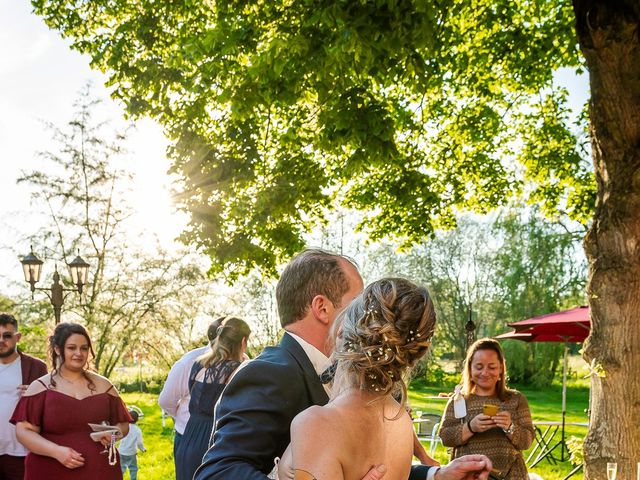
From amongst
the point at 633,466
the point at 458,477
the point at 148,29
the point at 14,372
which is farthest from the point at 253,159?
the point at 458,477

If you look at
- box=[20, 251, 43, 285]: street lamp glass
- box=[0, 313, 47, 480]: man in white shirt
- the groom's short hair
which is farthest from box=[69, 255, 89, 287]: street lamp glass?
the groom's short hair

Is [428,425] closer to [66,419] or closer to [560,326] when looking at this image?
[560,326]

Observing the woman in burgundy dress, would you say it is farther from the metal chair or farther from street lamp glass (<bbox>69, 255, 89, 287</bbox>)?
the metal chair

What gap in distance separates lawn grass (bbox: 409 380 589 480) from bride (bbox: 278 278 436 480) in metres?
12.0

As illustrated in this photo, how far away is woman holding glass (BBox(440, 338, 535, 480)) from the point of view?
234 inches

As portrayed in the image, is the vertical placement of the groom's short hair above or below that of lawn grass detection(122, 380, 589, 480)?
above

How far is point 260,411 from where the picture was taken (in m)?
2.27

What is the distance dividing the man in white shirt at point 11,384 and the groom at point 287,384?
4.83m

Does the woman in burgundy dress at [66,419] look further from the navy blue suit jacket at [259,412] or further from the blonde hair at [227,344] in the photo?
the navy blue suit jacket at [259,412]

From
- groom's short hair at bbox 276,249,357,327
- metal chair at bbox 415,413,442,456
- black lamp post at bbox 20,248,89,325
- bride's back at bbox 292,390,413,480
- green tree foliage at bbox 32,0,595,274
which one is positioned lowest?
metal chair at bbox 415,413,442,456

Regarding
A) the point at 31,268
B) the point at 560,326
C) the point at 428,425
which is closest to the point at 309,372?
the point at 560,326

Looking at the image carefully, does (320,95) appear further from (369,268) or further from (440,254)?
(440,254)

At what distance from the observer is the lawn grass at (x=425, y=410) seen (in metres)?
13.5

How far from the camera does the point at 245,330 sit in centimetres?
635
